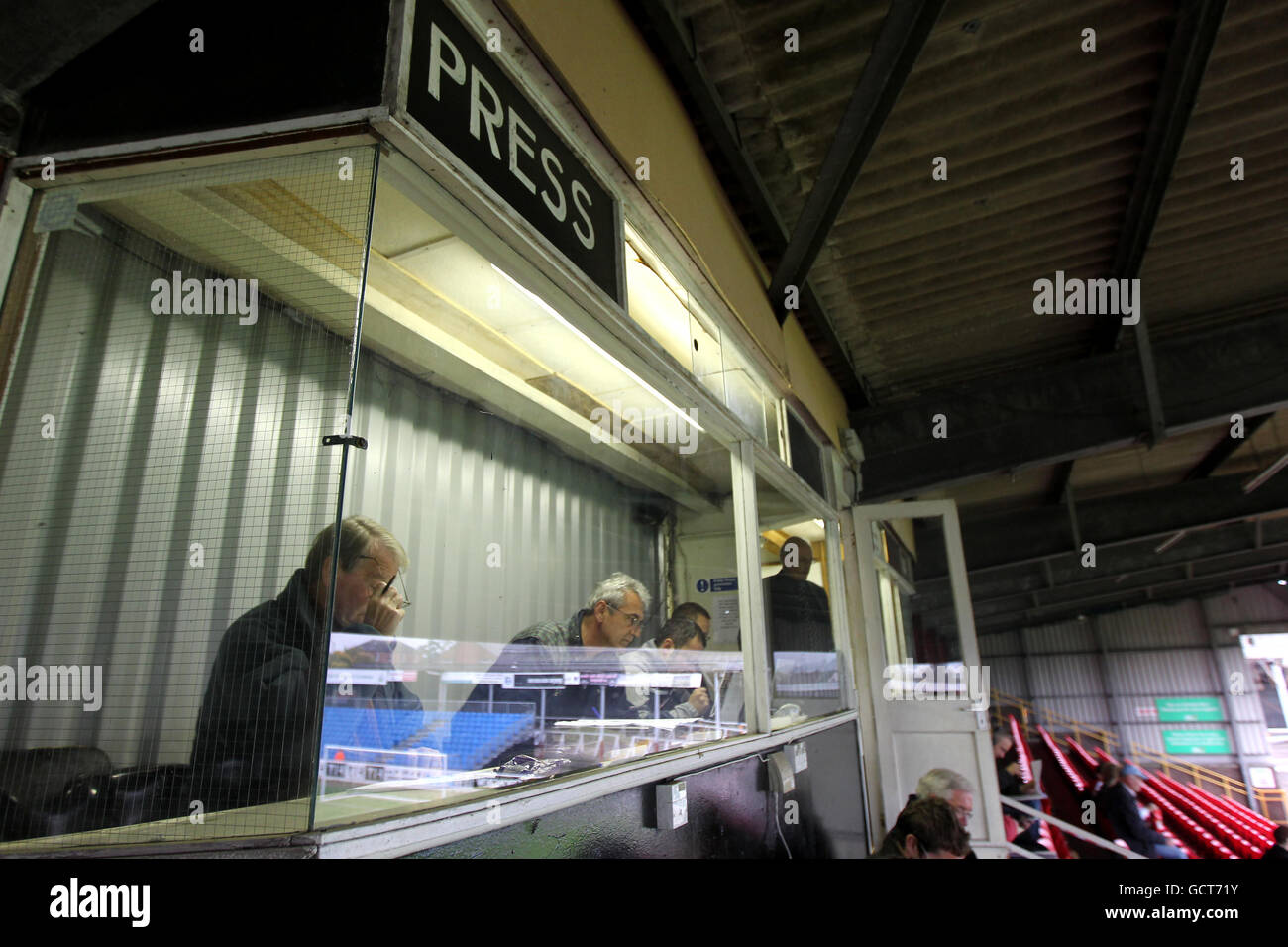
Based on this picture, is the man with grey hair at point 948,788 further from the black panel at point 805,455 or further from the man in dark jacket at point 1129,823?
the man in dark jacket at point 1129,823

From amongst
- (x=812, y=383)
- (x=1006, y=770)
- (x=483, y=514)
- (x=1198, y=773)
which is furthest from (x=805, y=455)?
(x=1198, y=773)

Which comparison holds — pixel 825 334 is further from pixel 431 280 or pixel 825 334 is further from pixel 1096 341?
pixel 431 280

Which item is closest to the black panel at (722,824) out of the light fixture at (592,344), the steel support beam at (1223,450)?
the light fixture at (592,344)

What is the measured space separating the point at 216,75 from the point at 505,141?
1.64ft

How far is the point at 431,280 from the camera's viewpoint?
1735 mm

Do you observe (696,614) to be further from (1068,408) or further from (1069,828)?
(1069,828)

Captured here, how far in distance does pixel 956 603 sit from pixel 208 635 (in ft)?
14.9

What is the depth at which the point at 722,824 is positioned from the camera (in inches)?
81.4

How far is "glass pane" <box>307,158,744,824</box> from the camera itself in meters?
1.37

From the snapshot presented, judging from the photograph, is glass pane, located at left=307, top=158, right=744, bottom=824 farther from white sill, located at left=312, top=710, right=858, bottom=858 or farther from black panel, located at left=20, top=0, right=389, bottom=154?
black panel, located at left=20, top=0, right=389, bottom=154

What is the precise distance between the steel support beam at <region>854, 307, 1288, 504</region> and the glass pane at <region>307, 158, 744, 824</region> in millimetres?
2459

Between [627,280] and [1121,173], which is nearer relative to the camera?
[627,280]

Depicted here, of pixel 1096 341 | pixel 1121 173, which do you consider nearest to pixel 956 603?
pixel 1096 341

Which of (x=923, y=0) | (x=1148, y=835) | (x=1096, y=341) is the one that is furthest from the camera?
(x=1148, y=835)
